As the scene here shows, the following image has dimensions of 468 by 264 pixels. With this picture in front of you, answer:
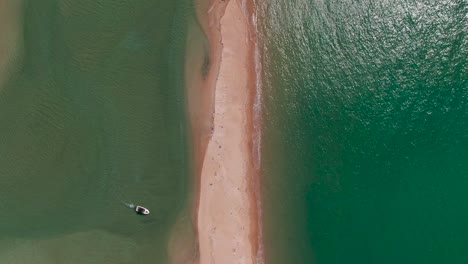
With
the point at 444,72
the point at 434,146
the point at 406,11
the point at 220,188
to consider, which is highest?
the point at 406,11

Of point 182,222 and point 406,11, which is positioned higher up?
point 406,11

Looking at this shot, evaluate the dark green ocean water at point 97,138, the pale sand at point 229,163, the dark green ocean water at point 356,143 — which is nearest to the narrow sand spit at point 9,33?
the dark green ocean water at point 97,138

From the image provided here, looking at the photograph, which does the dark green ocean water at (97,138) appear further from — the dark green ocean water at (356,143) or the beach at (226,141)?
the dark green ocean water at (356,143)

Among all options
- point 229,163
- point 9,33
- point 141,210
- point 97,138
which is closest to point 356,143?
point 229,163

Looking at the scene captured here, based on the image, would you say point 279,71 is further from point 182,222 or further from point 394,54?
point 182,222

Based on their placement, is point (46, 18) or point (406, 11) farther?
point (406, 11)

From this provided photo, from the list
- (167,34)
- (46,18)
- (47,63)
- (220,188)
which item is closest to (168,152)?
(220,188)

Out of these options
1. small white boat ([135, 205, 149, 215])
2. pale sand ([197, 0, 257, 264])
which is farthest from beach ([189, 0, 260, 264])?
small white boat ([135, 205, 149, 215])
